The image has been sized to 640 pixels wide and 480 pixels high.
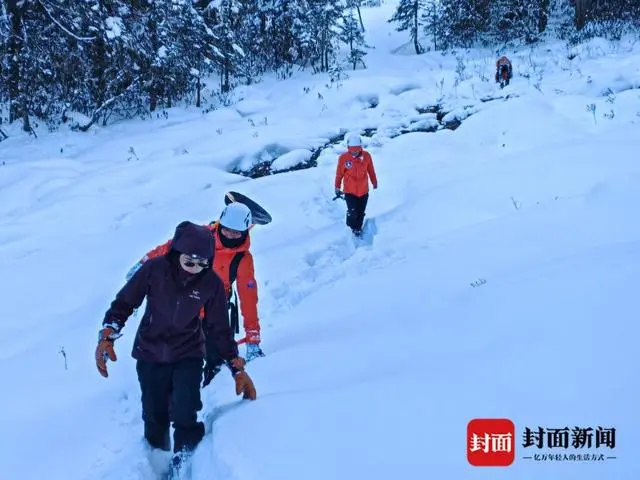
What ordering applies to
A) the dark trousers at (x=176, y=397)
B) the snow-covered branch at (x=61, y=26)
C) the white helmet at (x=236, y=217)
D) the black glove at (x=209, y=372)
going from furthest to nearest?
the snow-covered branch at (x=61, y=26), the black glove at (x=209, y=372), the white helmet at (x=236, y=217), the dark trousers at (x=176, y=397)

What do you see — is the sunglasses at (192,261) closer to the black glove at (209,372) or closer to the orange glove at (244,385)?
the orange glove at (244,385)

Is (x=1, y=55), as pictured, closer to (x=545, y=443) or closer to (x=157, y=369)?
(x=157, y=369)

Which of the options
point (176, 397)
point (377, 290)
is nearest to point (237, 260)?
point (176, 397)

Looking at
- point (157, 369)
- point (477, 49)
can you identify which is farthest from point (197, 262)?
point (477, 49)

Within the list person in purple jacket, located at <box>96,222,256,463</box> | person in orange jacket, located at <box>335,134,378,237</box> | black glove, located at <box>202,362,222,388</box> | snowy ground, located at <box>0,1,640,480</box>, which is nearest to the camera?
snowy ground, located at <box>0,1,640,480</box>

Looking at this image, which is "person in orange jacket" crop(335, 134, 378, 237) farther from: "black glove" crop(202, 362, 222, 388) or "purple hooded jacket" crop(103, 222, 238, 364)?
"purple hooded jacket" crop(103, 222, 238, 364)

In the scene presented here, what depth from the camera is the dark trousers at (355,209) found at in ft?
24.4

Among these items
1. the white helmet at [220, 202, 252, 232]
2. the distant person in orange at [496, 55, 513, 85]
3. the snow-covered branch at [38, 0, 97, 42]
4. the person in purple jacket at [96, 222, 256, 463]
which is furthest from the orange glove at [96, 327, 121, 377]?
the distant person in orange at [496, 55, 513, 85]

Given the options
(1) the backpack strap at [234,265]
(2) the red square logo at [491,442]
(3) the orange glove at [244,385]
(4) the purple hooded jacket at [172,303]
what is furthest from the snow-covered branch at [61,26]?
(2) the red square logo at [491,442]

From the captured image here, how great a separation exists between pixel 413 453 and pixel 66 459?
95.9 inches

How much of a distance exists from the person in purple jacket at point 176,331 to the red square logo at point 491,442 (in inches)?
55.1

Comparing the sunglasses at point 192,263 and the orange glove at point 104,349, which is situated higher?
the sunglasses at point 192,263

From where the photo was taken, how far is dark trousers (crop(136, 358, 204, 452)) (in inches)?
116

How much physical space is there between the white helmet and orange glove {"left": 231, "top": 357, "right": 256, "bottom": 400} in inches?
36.1
